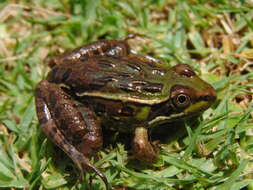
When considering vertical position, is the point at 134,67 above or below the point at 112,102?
above

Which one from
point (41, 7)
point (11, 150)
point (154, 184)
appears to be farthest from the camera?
point (41, 7)

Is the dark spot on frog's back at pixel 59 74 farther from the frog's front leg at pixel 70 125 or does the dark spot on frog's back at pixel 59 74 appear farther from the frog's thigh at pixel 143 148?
the frog's thigh at pixel 143 148

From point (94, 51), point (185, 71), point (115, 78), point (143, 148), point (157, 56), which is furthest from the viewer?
point (157, 56)

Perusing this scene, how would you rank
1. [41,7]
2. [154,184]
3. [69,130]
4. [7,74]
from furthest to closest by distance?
[41,7], [7,74], [69,130], [154,184]

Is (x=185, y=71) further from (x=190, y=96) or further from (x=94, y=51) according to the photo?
(x=94, y=51)

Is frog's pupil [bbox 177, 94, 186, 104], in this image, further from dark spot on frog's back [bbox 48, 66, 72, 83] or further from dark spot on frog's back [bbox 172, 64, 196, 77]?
dark spot on frog's back [bbox 48, 66, 72, 83]

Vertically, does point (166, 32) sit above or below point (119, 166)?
above

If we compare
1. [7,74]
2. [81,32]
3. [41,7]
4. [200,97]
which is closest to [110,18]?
[81,32]

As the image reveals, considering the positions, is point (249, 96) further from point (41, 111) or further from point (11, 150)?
point (11, 150)

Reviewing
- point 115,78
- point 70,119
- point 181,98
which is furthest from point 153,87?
point 70,119
